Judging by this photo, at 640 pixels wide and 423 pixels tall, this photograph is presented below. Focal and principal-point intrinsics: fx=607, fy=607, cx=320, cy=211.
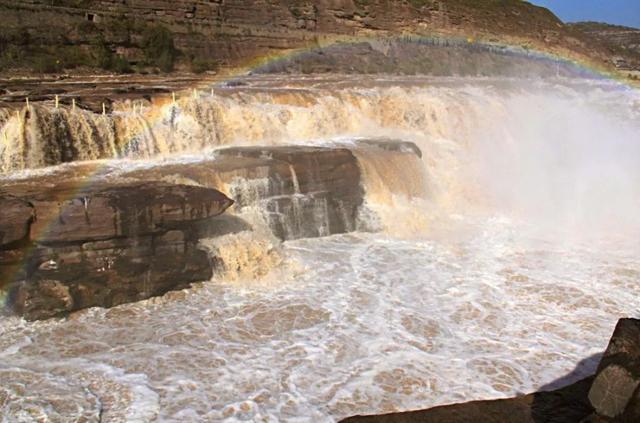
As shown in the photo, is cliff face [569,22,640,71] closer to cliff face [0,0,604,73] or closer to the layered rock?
cliff face [0,0,604,73]

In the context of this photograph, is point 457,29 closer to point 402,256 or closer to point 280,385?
point 402,256

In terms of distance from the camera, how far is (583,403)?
5.72 meters

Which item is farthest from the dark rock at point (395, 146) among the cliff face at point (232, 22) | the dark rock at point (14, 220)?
the cliff face at point (232, 22)

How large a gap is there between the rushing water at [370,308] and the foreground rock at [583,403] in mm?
554

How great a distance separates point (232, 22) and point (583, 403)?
30045 millimetres


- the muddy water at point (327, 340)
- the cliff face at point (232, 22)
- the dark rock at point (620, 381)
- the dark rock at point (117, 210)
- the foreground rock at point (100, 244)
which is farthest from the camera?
the cliff face at point (232, 22)

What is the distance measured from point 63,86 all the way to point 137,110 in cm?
545

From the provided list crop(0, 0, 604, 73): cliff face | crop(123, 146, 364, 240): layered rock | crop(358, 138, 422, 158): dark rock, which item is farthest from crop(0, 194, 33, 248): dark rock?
crop(0, 0, 604, 73): cliff face

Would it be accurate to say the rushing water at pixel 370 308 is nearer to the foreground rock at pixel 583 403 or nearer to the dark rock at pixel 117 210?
the foreground rock at pixel 583 403

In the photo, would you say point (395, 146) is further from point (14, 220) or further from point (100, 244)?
point (14, 220)

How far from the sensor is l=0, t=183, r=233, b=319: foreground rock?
27.0 feet

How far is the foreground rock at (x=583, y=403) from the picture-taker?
4.72 metres

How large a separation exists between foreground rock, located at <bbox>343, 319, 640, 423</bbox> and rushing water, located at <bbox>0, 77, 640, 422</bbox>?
1.82ft

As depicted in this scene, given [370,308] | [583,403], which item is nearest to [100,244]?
[370,308]
